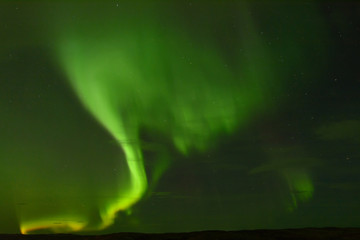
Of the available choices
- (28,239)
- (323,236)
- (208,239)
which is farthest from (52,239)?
(323,236)

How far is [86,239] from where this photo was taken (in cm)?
2752

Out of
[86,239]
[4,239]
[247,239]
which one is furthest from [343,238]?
[4,239]

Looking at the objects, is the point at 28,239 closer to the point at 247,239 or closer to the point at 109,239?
the point at 109,239

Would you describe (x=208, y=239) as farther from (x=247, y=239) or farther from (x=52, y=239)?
(x=52, y=239)

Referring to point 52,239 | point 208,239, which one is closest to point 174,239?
point 208,239

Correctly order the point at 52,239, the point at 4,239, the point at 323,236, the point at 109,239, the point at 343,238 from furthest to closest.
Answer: the point at 4,239 < the point at 52,239 < the point at 109,239 < the point at 323,236 < the point at 343,238

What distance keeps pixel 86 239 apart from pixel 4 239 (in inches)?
466

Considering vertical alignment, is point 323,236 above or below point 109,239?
below

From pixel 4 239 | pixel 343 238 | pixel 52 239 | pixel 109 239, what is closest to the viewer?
pixel 343 238

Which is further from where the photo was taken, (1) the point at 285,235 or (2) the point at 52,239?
(2) the point at 52,239

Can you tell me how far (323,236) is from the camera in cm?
2517

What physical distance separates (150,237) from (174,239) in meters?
2.39

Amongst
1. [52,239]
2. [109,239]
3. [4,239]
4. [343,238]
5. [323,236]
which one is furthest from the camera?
[4,239]

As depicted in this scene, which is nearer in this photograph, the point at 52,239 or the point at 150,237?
the point at 150,237
